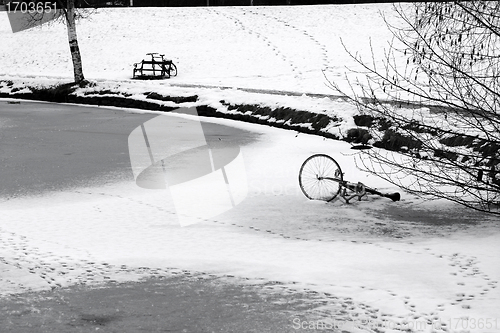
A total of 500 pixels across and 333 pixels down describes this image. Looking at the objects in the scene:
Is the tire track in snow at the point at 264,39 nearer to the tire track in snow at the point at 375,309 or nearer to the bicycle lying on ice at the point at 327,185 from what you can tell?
the bicycle lying on ice at the point at 327,185

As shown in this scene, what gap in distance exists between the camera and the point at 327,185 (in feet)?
35.9

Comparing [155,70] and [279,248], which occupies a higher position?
[155,70]

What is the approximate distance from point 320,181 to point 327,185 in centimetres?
19

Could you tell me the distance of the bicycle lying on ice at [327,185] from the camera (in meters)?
10.2

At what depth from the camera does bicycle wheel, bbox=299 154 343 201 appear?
1042 centimetres

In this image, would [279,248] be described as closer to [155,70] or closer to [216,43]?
[155,70]

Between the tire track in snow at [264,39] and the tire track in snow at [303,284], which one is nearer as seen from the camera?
the tire track in snow at [303,284]

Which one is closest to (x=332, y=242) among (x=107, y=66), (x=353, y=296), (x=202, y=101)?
(x=353, y=296)

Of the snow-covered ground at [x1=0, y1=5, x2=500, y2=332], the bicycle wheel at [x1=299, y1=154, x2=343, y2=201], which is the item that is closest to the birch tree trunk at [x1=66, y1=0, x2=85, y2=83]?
the snow-covered ground at [x1=0, y1=5, x2=500, y2=332]

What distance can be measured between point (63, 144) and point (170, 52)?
19114 mm

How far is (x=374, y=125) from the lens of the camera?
14820mm

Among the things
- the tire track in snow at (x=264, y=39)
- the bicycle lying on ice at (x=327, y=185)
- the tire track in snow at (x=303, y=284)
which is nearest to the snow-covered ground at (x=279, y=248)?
the tire track in snow at (x=303, y=284)

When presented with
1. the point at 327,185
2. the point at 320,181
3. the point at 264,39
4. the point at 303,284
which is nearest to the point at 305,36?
the point at 264,39

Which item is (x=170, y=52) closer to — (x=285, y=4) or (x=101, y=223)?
(x=285, y=4)
